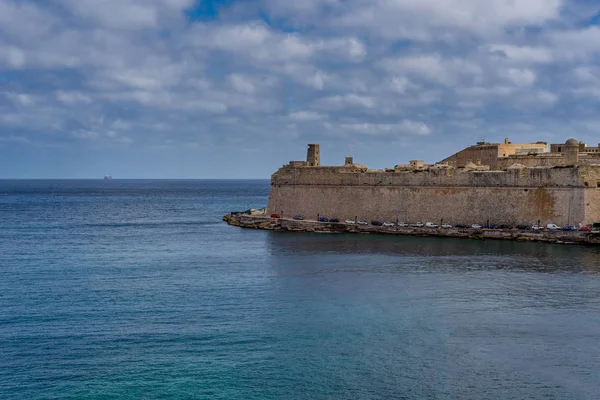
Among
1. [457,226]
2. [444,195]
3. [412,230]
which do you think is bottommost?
[412,230]

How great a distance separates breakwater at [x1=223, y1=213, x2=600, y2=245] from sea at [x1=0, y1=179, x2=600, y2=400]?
3.07 feet

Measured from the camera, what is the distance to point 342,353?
13.5 metres

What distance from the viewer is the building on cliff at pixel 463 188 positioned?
29922 mm

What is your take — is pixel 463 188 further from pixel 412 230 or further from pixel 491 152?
pixel 491 152

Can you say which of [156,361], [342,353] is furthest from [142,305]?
[342,353]

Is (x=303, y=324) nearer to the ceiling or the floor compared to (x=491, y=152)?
nearer to the floor

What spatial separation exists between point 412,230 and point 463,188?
3.31m

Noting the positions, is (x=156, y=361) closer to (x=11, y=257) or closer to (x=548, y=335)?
(x=548, y=335)

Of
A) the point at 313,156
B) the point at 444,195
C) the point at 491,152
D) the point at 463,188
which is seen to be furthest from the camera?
the point at 313,156

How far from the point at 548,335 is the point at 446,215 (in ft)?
63.2

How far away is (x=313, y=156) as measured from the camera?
4188cm

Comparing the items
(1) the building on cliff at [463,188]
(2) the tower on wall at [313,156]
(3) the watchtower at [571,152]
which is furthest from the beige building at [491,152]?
(2) the tower on wall at [313,156]

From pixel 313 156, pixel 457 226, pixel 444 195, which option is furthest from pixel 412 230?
pixel 313 156

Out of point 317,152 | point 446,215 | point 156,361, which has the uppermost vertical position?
point 317,152
